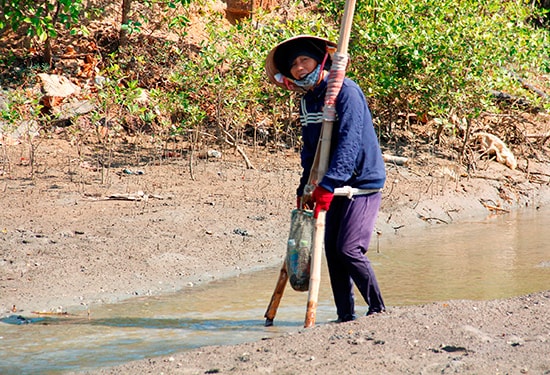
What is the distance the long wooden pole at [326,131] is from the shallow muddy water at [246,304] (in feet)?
1.45

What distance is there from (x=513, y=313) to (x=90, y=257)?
3.42 metres

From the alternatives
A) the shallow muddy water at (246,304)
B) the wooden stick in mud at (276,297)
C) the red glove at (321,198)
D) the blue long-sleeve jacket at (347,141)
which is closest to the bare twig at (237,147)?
the shallow muddy water at (246,304)

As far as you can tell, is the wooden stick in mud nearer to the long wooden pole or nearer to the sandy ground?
the long wooden pole

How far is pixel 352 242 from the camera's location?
4977 mm

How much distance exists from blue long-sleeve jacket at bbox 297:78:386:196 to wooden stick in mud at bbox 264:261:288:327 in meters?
0.55

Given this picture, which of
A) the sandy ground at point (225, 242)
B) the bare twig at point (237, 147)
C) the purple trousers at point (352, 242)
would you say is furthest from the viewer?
the bare twig at point (237, 147)

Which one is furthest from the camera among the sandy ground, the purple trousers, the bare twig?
the bare twig

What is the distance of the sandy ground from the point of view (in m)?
4.22

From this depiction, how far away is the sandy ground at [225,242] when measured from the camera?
4.22 meters

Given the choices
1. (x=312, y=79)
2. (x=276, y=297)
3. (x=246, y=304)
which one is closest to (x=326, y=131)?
(x=312, y=79)

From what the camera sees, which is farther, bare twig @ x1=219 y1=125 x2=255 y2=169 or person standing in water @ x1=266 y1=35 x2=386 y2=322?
bare twig @ x1=219 y1=125 x2=255 y2=169

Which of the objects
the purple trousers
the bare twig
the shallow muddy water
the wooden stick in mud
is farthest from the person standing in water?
the bare twig

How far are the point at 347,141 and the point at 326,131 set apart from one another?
18 centimetres

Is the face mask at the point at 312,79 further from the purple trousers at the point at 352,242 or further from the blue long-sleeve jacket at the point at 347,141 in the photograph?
the purple trousers at the point at 352,242
